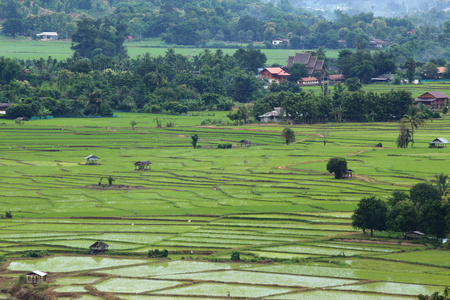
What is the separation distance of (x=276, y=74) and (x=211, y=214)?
10733cm

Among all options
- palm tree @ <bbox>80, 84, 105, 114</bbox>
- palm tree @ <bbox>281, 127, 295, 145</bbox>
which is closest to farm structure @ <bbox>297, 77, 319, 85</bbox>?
palm tree @ <bbox>80, 84, 105, 114</bbox>

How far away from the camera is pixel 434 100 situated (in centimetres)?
12825

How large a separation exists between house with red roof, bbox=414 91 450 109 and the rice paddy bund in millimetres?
15102

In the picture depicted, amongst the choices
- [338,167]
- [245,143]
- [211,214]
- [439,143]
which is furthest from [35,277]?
[439,143]

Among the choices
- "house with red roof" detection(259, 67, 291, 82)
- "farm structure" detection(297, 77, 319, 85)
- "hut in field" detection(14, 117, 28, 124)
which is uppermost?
"house with red roof" detection(259, 67, 291, 82)

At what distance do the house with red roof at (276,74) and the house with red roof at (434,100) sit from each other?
151ft

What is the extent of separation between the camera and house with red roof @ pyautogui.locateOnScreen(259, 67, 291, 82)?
554ft

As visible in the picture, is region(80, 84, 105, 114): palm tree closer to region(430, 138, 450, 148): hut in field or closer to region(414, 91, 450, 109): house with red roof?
region(414, 91, 450, 109): house with red roof

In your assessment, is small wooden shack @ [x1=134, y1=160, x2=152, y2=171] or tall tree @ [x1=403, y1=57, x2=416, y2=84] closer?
small wooden shack @ [x1=134, y1=160, x2=152, y2=171]

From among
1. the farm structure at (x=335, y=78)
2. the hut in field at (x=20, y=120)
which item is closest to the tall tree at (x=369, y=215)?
the hut in field at (x=20, y=120)

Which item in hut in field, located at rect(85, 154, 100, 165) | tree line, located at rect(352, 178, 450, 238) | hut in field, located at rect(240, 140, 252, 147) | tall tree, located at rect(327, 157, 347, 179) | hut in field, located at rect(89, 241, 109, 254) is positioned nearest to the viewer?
hut in field, located at rect(89, 241, 109, 254)

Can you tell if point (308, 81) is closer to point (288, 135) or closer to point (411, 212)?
point (288, 135)

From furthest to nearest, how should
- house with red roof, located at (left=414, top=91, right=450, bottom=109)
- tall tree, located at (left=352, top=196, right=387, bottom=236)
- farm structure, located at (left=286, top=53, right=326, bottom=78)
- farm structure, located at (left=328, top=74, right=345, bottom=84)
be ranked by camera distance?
farm structure, located at (left=286, top=53, right=326, bottom=78) → farm structure, located at (left=328, top=74, right=345, bottom=84) → house with red roof, located at (left=414, top=91, right=450, bottom=109) → tall tree, located at (left=352, top=196, right=387, bottom=236)

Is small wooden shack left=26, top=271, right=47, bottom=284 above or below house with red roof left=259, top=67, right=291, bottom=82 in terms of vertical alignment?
below
